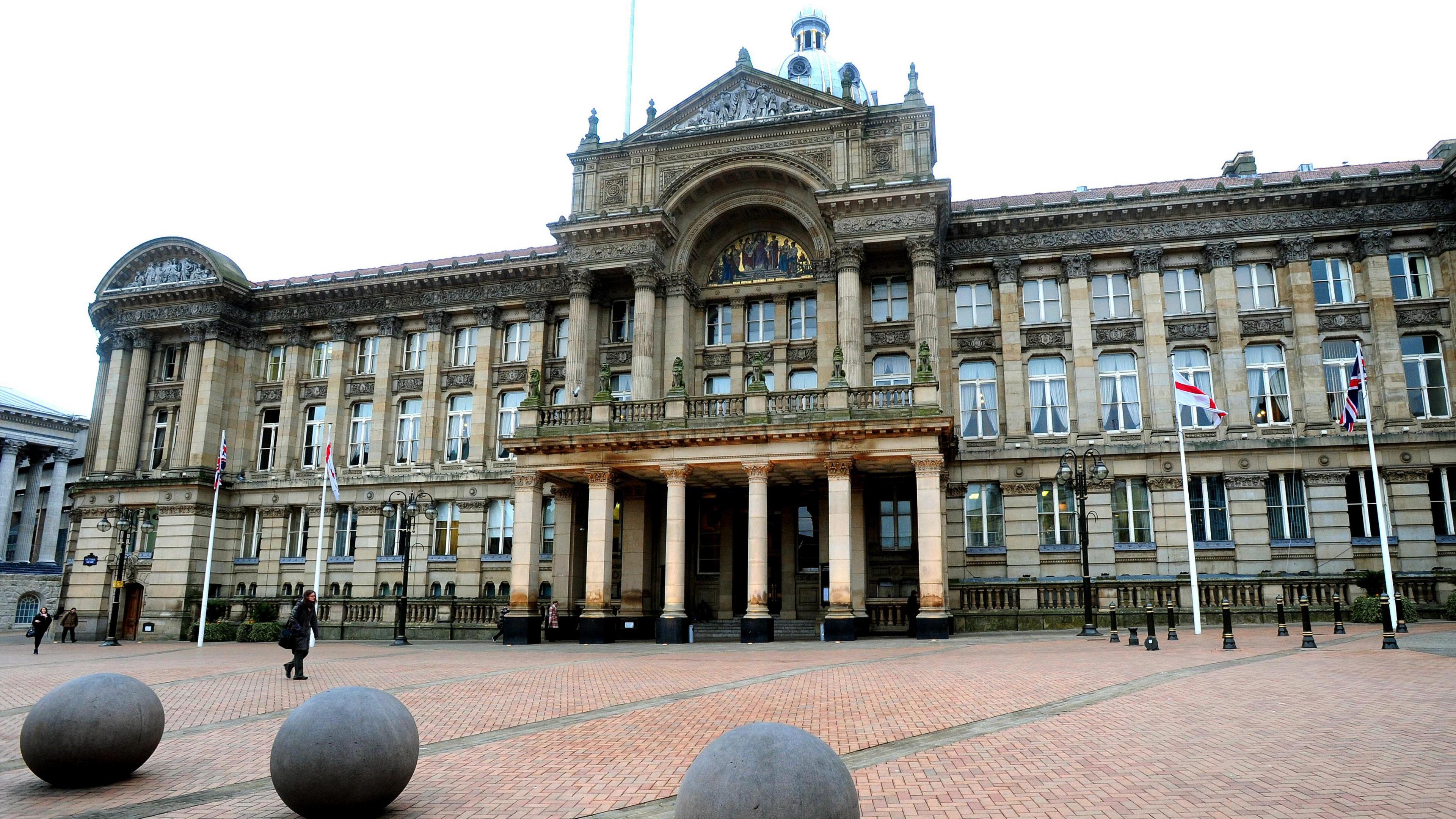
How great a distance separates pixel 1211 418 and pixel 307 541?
3959 cm

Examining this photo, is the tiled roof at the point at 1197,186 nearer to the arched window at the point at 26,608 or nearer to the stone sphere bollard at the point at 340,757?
the stone sphere bollard at the point at 340,757

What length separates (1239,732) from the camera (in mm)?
10977

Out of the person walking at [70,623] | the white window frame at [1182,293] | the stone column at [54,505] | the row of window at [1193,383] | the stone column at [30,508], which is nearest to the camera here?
the row of window at [1193,383]

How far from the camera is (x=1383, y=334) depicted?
34281mm

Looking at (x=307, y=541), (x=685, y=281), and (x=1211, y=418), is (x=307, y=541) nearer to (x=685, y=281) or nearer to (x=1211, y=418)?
(x=685, y=281)

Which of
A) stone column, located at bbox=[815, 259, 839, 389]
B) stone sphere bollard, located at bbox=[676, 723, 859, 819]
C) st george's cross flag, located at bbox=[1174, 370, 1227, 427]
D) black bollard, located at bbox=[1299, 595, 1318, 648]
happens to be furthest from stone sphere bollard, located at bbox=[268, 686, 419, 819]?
stone column, located at bbox=[815, 259, 839, 389]

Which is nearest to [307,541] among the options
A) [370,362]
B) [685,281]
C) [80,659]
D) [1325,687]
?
[370,362]

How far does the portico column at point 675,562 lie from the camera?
3044 cm

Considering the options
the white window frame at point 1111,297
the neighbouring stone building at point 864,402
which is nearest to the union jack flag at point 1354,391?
the neighbouring stone building at point 864,402

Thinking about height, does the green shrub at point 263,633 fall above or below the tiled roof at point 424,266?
below

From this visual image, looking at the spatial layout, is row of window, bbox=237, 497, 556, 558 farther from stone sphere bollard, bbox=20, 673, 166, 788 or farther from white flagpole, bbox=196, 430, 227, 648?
stone sphere bollard, bbox=20, 673, 166, 788

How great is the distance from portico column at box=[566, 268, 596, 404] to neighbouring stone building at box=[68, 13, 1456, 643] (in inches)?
6.2

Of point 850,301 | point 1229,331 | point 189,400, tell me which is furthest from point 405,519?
point 1229,331

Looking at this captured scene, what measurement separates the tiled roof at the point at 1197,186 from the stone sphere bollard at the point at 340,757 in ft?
112
